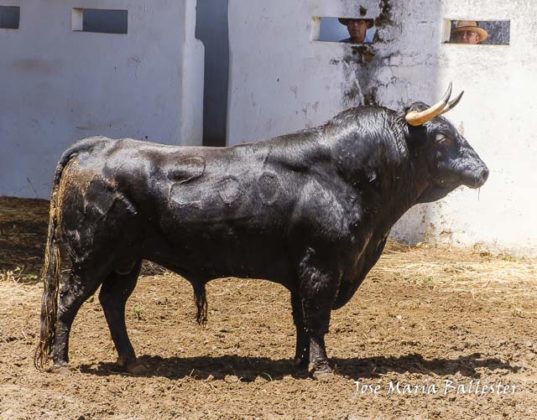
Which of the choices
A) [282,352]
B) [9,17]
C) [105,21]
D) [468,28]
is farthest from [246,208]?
[9,17]

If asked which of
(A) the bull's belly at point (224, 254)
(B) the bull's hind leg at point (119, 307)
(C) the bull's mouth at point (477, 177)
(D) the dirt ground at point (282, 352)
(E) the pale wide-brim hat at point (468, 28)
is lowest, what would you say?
(D) the dirt ground at point (282, 352)

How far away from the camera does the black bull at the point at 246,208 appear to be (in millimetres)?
6461

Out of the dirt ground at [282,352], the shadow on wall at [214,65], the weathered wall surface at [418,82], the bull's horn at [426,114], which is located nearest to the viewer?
the dirt ground at [282,352]

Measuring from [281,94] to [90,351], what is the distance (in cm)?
505

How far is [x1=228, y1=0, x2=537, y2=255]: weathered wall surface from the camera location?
34.7 feet

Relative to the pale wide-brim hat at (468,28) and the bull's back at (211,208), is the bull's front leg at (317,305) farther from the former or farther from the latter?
the pale wide-brim hat at (468,28)

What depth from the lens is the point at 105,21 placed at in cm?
1345

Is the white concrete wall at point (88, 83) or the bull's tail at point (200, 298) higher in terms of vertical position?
the white concrete wall at point (88, 83)

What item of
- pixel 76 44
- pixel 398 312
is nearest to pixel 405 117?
pixel 398 312

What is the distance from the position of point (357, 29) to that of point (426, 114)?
4837 mm

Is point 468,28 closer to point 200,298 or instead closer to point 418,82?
point 418,82

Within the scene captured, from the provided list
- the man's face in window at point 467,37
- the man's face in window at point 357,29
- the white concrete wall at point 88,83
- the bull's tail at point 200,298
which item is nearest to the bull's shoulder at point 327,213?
the bull's tail at point 200,298

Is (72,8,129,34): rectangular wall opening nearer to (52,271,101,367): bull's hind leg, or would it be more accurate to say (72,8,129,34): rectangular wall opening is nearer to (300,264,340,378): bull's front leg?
(52,271,101,367): bull's hind leg

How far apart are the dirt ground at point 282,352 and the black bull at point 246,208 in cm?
33
